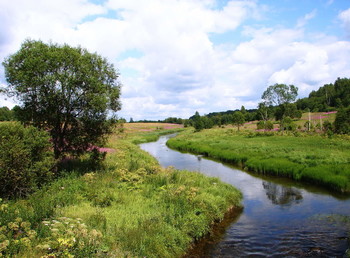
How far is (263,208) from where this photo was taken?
14.5 meters

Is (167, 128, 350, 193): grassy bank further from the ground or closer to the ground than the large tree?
closer to the ground

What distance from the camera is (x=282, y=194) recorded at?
16922 mm

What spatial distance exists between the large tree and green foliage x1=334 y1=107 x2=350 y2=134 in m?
39.8

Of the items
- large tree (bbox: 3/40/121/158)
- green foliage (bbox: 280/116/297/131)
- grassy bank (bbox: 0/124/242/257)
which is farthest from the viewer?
green foliage (bbox: 280/116/297/131)

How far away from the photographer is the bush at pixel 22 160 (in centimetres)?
1044

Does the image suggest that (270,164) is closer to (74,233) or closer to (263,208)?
(263,208)

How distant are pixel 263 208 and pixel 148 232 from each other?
846cm

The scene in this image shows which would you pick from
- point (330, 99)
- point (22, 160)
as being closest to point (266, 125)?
point (22, 160)

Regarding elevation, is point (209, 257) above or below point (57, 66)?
below

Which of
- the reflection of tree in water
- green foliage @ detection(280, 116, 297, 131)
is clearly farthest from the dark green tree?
the reflection of tree in water

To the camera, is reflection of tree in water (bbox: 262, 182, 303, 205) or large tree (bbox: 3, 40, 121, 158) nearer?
large tree (bbox: 3, 40, 121, 158)

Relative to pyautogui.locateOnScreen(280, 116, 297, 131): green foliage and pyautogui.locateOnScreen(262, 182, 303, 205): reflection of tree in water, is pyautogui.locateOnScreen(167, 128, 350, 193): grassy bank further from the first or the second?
pyautogui.locateOnScreen(280, 116, 297, 131): green foliage

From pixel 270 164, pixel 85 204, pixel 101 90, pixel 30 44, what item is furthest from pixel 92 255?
pixel 270 164

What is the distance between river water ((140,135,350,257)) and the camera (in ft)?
31.4
